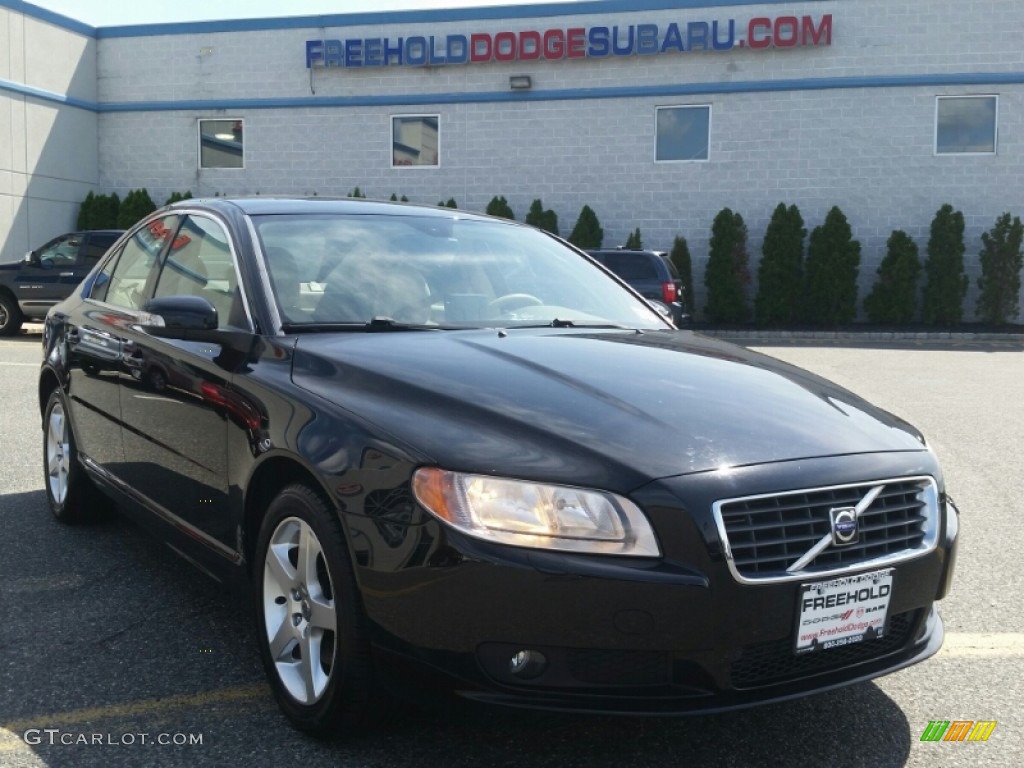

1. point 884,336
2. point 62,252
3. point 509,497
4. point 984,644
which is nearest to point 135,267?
point 509,497

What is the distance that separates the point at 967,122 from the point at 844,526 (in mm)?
20077

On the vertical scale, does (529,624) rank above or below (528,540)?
below

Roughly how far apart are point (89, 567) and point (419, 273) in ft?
6.77

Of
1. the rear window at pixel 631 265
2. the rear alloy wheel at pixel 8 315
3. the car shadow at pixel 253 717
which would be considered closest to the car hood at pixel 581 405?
the car shadow at pixel 253 717

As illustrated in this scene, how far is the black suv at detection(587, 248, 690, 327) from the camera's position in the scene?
16203 mm

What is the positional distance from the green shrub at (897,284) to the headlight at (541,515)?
19068 millimetres

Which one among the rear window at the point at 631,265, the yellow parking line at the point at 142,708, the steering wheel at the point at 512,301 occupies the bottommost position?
the yellow parking line at the point at 142,708

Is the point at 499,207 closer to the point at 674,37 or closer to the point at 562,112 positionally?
the point at 562,112

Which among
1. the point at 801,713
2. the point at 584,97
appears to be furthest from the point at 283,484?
the point at 584,97

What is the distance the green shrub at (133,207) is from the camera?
23172 millimetres

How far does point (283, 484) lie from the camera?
329 centimetres

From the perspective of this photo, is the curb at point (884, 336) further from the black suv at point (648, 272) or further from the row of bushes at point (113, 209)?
the row of bushes at point (113, 209)

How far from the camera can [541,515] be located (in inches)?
104

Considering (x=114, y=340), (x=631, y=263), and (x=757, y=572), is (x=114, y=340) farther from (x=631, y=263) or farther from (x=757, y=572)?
(x=631, y=263)
